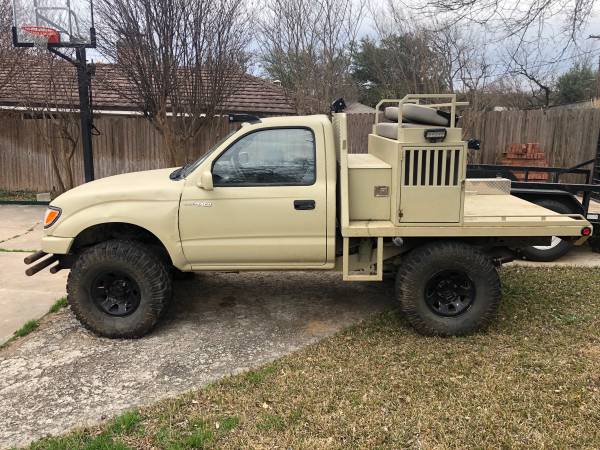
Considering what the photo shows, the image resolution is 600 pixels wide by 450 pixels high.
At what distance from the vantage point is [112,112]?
46.3ft

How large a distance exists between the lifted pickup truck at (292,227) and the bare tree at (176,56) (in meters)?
5.46

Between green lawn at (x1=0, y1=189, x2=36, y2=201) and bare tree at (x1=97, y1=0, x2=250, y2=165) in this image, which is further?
green lawn at (x1=0, y1=189, x2=36, y2=201)

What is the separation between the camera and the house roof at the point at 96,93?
11.7 metres

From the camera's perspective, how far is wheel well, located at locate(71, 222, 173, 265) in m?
5.01

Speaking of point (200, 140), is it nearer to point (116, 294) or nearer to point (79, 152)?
point (79, 152)

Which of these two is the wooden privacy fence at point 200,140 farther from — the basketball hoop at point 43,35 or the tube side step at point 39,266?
the tube side step at point 39,266

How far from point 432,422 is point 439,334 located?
147 cm

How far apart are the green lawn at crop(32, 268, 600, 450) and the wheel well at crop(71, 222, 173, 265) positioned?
1.69 m

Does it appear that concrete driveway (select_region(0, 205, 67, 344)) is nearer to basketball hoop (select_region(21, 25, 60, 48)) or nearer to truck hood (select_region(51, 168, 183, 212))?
truck hood (select_region(51, 168, 183, 212))

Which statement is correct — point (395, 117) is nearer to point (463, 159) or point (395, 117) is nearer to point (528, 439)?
point (463, 159)

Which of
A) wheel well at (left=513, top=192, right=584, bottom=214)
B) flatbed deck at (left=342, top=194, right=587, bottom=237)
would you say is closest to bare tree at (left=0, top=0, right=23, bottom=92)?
flatbed deck at (left=342, top=194, right=587, bottom=237)

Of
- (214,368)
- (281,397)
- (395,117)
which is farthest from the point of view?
(395,117)

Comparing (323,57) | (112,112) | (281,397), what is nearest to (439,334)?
(281,397)

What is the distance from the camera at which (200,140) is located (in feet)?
42.9
